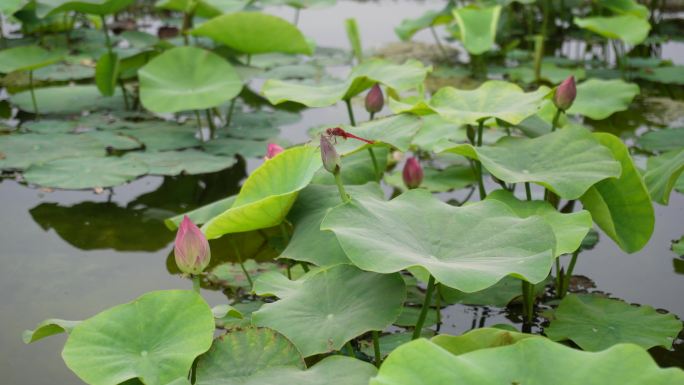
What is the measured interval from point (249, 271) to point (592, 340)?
78 centimetres

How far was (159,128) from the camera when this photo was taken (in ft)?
8.95

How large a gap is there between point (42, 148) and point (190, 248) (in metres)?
1.44

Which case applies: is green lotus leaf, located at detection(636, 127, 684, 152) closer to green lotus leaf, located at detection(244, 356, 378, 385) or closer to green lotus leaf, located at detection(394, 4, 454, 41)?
green lotus leaf, located at detection(394, 4, 454, 41)

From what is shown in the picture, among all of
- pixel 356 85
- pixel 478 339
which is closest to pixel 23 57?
pixel 356 85

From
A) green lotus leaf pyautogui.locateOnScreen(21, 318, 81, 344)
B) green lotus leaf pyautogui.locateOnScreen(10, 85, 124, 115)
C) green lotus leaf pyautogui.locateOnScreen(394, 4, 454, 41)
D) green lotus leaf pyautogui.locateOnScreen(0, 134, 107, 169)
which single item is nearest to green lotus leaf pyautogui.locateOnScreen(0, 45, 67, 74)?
green lotus leaf pyautogui.locateOnScreen(10, 85, 124, 115)

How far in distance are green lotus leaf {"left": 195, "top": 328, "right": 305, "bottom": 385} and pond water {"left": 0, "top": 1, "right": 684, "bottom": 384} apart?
411 millimetres

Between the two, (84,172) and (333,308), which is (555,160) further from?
(84,172)

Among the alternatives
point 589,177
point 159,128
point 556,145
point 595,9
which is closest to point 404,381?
point 589,177

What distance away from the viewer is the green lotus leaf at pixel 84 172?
2178 millimetres

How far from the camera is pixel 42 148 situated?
8.15ft

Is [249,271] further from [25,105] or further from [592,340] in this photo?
[25,105]

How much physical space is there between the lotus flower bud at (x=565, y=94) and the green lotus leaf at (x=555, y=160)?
0.47 feet

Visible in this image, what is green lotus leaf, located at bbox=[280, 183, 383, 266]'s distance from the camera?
1390 mm

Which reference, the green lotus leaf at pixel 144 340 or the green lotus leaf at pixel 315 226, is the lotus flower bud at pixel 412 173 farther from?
the green lotus leaf at pixel 144 340
